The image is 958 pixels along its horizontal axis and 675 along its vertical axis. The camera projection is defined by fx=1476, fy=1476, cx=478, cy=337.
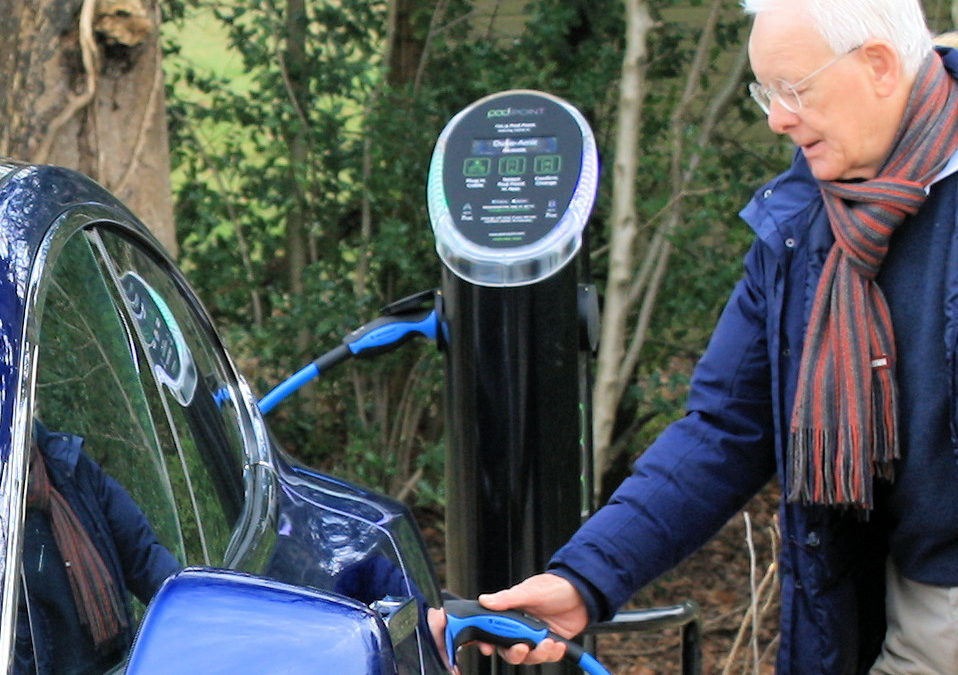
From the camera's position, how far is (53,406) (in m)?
1.72

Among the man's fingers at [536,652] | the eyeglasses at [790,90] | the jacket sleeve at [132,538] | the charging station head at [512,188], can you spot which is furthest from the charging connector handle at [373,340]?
the jacket sleeve at [132,538]

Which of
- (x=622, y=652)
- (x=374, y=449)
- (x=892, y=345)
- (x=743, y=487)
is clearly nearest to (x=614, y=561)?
(x=743, y=487)

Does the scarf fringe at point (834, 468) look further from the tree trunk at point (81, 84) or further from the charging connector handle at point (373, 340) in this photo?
the tree trunk at point (81, 84)

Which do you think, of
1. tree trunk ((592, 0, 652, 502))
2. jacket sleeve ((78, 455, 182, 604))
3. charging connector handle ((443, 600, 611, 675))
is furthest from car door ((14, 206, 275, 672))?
tree trunk ((592, 0, 652, 502))

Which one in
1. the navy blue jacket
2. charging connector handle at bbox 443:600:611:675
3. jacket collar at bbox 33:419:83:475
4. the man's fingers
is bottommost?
the man's fingers

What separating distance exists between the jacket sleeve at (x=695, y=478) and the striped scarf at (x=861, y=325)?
0.19 metres

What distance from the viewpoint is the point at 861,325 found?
2.34 meters

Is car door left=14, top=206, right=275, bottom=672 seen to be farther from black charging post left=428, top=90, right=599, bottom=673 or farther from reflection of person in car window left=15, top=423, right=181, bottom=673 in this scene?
black charging post left=428, top=90, right=599, bottom=673

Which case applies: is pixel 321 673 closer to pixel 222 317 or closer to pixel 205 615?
pixel 205 615

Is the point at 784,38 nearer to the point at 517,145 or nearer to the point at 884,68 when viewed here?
the point at 884,68

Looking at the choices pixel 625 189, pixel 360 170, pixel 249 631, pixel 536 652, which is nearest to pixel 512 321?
pixel 536 652

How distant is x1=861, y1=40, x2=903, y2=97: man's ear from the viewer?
90.6 inches

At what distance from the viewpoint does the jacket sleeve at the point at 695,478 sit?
8.51 ft

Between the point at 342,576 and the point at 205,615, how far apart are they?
0.67 metres
